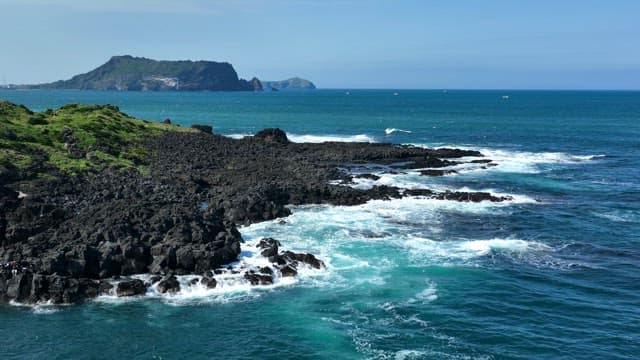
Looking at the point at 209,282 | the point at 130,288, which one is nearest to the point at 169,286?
the point at 130,288

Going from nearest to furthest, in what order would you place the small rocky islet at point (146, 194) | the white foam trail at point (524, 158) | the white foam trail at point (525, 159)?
1. the small rocky islet at point (146, 194)
2. the white foam trail at point (524, 158)
3. the white foam trail at point (525, 159)

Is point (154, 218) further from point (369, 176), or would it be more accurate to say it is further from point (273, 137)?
point (273, 137)

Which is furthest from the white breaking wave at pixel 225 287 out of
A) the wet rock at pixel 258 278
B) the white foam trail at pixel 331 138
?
the white foam trail at pixel 331 138

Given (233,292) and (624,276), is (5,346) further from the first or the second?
(624,276)

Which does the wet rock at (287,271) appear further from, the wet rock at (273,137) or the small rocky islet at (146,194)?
the wet rock at (273,137)

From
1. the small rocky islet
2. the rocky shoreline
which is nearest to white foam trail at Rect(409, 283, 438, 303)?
the rocky shoreline

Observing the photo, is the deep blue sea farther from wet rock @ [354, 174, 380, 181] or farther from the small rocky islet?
wet rock @ [354, 174, 380, 181]

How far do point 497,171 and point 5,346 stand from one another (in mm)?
78177

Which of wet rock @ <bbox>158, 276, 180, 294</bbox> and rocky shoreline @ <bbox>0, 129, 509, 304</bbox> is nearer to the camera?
wet rock @ <bbox>158, 276, 180, 294</bbox>

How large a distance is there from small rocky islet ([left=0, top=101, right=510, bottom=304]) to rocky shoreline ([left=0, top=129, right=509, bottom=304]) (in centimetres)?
12

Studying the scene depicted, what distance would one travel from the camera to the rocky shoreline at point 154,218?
4328cm

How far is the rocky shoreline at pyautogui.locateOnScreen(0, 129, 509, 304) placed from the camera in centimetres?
4328

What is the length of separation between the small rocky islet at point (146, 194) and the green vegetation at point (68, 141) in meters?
0.29

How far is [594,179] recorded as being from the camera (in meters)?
89.2
